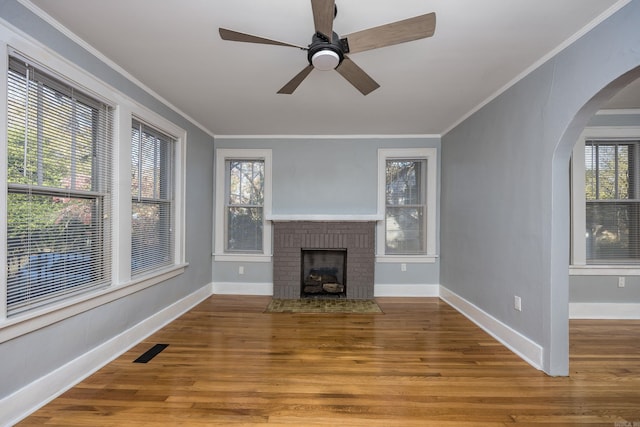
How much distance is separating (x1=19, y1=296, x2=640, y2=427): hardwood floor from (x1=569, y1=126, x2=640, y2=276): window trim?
2.05ft

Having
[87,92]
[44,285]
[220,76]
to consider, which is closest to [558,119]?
[220,76]

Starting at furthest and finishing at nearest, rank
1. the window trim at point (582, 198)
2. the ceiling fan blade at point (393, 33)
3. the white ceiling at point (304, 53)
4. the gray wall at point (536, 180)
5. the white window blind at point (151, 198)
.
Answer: the window trim at point (582, 198) < the white window blind at point (151, 198) < the gray wall at point (536, 180) < the white ceiling at point (304, 53) < the ceiling fan blade at point (393, 33)

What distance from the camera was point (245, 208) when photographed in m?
4.57

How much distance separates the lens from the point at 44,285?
1940 mm

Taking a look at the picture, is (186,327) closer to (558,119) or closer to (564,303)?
(564,303)

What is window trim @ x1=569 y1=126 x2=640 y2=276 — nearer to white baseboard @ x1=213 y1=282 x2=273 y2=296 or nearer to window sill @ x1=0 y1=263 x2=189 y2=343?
white baseboard @ x1=213 y1=282 x2=273 y2=296

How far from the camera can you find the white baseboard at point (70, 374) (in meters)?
1.70

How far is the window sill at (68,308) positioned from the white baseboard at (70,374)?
0.35 metres

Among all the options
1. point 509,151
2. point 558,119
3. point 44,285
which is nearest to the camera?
point 44,285

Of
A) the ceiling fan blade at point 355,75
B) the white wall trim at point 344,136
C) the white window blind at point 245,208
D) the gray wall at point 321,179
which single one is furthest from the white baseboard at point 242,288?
the ceiling fan blade at point 355,75

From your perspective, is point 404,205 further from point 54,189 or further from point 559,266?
point 54,189

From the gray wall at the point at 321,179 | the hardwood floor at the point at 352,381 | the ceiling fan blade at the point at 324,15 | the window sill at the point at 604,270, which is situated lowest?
the hardwood floor at the point at 352,381

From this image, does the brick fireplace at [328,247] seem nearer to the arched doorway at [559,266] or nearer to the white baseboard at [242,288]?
the white baseboard at [242,288]

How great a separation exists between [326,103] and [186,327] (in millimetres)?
2909
